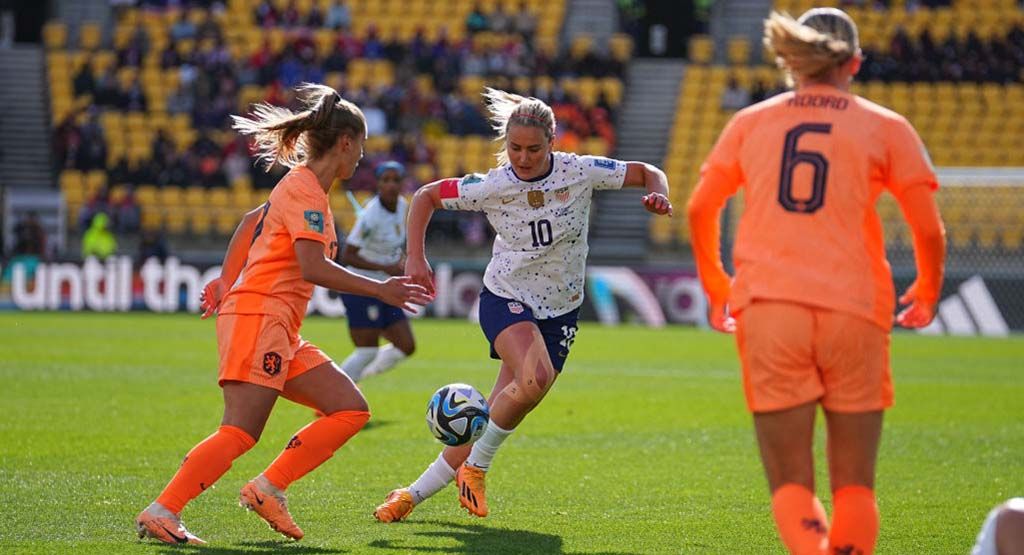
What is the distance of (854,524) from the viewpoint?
4594mm

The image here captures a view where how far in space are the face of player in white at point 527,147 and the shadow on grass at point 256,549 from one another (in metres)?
2.07

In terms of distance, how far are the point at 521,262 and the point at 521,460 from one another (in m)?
2.60

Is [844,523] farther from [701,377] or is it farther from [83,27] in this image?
[83,27]

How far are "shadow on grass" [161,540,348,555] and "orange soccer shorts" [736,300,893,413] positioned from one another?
7.98 ft

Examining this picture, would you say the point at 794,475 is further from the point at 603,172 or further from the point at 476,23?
the point at 476,23

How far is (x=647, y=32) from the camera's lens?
39.6 m

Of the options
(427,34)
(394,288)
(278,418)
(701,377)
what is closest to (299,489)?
(394,288)

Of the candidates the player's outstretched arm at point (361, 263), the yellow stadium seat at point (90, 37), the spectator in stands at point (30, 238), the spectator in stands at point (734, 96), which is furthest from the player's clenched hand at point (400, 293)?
the yellow stadium seat at point (90, 37)

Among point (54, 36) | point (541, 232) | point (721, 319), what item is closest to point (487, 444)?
point (541, 232)

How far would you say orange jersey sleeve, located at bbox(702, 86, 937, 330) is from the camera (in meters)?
4.59

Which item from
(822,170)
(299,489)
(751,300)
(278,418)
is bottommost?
(278,418)

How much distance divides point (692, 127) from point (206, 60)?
1172 cm

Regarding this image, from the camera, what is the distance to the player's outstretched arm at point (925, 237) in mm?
4609

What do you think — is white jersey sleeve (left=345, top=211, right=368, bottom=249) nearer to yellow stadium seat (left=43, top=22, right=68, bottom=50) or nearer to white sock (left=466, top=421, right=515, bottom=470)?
white sock (left=466, top=421, right=515, bottom=470)
